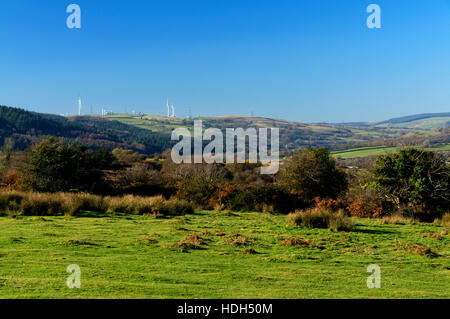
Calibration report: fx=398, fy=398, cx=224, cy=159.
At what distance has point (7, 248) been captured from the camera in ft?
35.9

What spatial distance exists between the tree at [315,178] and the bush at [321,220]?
10965 mm

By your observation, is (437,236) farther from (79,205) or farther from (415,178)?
(79,205)

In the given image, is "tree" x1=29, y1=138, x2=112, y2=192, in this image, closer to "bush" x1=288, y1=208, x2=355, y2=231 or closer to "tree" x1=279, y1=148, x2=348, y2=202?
"tree" x1=279, y1=148, x2=348, y2=202

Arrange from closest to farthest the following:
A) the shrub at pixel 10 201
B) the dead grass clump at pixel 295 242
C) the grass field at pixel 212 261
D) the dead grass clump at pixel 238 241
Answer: the grass field at pixel 212 261 → the dead grass clump at pixel 238 241 → the dead grass clump at pixel 295 242 → the shrub at pixel 10 201

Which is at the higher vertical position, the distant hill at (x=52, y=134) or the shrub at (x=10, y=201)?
the distant hill at (x=52, y=134)

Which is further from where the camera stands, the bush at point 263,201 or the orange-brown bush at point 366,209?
the bush at point 263,201

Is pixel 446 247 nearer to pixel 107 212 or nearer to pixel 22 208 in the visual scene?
pixel 107 212

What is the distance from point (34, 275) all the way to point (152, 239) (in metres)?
4.98

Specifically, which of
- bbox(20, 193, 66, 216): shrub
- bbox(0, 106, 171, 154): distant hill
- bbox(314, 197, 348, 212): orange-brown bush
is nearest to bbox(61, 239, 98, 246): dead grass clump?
bbox(20, 193, 66, 216): shrub

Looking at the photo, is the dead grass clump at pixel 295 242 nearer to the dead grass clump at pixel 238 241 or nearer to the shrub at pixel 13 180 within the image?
the dead grass clump at pixel 238 241

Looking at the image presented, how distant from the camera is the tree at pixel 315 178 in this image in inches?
1125

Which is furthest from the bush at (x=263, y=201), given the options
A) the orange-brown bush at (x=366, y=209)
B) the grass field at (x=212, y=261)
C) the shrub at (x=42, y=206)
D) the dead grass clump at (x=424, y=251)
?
the dead grass clump at (x=424, y=251)

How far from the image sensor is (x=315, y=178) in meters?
28.7

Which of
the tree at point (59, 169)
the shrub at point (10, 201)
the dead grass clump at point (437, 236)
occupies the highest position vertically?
the tree at point (59, 169)
